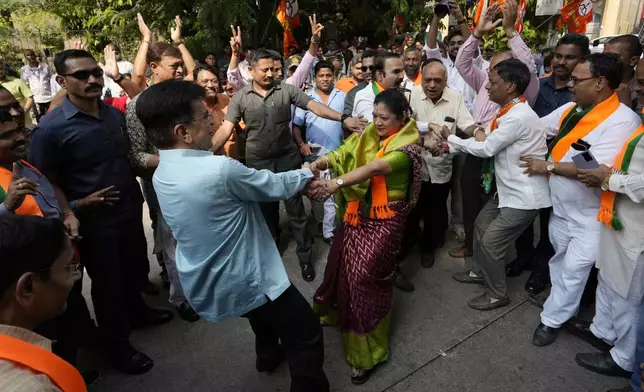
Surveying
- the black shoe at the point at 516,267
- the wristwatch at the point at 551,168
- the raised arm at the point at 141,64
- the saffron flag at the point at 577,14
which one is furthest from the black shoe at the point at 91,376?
the saffron flag at the point at 577,14

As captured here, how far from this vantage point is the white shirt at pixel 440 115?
12.7ft

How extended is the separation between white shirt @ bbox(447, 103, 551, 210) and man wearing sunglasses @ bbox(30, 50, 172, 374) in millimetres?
2414

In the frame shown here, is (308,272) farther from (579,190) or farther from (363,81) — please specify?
(363,81)

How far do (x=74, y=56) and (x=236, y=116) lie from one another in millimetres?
1525

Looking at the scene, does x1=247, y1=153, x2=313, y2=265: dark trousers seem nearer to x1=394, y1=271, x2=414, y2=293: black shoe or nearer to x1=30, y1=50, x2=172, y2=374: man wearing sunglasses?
x1=394, y1=271, x2=414, y2=293: black shoe

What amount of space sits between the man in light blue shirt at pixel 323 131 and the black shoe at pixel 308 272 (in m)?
0.64

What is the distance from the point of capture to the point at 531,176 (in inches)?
119

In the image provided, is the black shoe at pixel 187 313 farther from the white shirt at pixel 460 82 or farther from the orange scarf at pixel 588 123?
the white shirt at pixel 460 82

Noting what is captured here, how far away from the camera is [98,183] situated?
261 cm

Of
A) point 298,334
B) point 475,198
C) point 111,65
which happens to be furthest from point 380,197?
point 111,65

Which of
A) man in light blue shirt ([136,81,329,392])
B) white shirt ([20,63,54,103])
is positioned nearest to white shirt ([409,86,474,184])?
man in light blue shirt ([136,81,329,392])

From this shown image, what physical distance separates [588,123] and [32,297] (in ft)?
9.83

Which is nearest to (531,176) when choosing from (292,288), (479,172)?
(479,172)

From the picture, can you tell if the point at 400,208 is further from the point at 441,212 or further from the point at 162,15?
the point at 162,15
